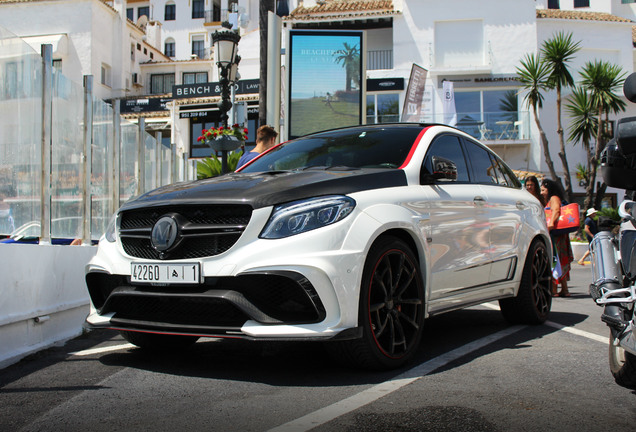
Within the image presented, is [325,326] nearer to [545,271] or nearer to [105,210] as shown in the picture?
[545,271]

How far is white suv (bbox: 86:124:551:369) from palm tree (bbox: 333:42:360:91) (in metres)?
8.03

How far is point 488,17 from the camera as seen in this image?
34.4 m

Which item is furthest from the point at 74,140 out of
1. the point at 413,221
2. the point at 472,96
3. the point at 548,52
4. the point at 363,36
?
the point at 472,96

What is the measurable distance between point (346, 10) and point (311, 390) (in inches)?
1320

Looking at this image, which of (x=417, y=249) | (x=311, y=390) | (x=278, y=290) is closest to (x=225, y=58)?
(x=417, y=249)

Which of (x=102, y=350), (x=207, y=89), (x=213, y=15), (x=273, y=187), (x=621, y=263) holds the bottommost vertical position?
(x=102, y=350)

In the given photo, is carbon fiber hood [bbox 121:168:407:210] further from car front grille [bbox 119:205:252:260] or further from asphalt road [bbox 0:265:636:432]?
asphalt road [bbox 0:265:636:432]

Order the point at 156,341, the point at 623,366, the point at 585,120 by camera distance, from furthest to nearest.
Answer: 1. the point at 585,120
2. the point at 156,341
3. the point at 623,366

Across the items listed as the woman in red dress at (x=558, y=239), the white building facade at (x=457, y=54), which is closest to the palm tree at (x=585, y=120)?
the white building facade at (x=457, y=54)

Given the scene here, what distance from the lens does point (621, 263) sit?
129 inches

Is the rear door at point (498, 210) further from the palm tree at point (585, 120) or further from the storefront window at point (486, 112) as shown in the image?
the storefront window at point (486, 112)

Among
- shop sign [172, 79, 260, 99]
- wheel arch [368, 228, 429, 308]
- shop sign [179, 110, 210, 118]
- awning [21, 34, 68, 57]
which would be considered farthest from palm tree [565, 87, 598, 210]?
awning [21, 34, 68, 57]

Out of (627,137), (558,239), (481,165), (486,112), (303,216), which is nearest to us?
(627,137)

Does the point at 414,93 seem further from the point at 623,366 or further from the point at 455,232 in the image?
the point at 623,366
